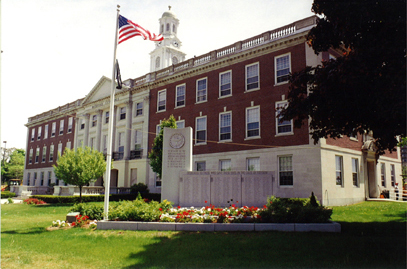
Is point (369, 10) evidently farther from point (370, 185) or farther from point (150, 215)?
point (370, 185)

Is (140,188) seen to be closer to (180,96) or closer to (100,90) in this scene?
(180,96)

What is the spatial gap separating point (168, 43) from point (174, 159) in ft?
175

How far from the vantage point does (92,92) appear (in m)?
46.8

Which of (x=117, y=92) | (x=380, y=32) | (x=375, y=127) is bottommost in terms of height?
(x=375, y=127)

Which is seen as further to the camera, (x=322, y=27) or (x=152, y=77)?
(x=152, y=77)

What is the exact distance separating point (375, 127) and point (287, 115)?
336cm

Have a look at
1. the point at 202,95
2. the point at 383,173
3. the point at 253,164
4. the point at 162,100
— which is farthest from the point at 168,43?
the point at 383,173

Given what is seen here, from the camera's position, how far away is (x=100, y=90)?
4591cm

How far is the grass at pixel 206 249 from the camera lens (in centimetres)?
728

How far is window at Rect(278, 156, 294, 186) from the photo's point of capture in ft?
80.9

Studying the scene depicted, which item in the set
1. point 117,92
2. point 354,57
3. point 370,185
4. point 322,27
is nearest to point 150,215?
point 354,57

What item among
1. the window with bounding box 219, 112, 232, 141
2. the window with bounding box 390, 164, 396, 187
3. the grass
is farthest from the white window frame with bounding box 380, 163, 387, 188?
the grass

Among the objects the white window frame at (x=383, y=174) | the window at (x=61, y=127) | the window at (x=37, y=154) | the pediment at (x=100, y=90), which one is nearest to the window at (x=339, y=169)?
the white window frame at (x=383, y=174)

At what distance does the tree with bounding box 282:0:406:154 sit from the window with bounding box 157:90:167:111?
25.4m
